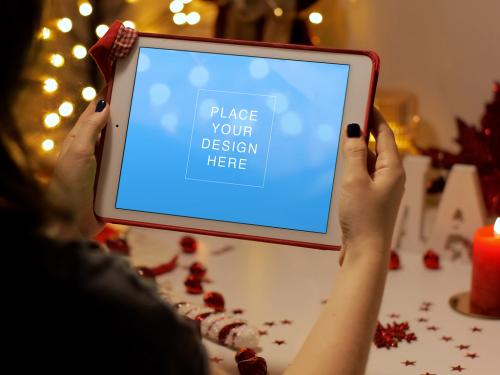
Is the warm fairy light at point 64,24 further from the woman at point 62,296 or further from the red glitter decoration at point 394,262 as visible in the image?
the woman at point 62,296

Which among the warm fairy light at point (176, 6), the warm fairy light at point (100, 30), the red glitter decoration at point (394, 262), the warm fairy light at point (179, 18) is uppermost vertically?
the warm fairy light at point (176, 6)

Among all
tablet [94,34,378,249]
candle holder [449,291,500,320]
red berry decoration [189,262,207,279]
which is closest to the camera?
tablet [94,34,378,249]

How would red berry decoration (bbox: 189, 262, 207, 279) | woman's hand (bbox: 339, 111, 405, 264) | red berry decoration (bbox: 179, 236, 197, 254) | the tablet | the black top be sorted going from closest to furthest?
the black top
woman's hand (bbox: 339, 111, 405, 264)
the tablet
red berry decoration (bbox: 189, 262, 207, 279)
red berry decoration (bbox: 179, 236, 197, 254)

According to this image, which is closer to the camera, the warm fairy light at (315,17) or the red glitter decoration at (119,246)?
the red glitter decoration at (119,246)

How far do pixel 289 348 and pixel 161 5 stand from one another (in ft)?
3.08

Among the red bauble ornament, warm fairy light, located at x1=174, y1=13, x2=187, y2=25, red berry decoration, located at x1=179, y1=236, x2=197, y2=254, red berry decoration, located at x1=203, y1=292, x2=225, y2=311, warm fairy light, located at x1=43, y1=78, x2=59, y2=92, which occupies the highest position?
warm fairy light, located at x1=174, y1=13, x2=187, y2=25

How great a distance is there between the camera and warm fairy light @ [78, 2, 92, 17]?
1472mm

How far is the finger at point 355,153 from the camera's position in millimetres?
777

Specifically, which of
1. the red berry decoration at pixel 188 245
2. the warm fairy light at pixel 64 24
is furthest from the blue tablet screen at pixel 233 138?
the warm fairy light at pixel 64 24

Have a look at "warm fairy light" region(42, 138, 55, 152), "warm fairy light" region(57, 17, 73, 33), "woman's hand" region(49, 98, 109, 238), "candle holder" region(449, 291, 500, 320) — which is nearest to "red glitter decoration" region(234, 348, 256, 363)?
"woman's hand" region(49, 98, 109, 238)

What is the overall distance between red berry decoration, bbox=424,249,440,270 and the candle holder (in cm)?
10

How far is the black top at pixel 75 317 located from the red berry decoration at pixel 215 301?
1.71 feet

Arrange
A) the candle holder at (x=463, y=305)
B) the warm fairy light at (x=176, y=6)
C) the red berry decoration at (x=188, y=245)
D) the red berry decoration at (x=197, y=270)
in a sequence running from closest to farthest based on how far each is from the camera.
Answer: the candle holder at (x=463, y=305) → the red berry decoration at (x=197, y=270) → the red berry decoration at (x=188, y=245) → the warm fairy light at (x=176, y=6)

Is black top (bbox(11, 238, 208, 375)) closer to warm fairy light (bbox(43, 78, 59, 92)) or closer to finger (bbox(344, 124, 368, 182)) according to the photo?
finger (bbox(344, 124, 368, 182))
